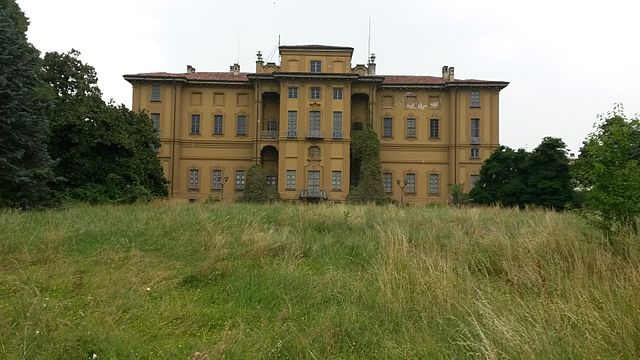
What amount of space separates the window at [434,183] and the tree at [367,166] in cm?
562

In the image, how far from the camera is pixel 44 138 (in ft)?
59.8

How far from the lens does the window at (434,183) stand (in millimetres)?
45750

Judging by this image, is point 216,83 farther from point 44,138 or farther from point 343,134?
point 44,138

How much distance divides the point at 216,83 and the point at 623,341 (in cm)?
4613

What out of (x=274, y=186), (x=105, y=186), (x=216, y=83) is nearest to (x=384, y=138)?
(x=274, y=186)

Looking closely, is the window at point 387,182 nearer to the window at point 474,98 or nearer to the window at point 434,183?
the window at point 434,183

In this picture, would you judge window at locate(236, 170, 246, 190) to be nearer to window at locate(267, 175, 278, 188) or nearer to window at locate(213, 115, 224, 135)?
window at locate(267, 175, 278, 188)

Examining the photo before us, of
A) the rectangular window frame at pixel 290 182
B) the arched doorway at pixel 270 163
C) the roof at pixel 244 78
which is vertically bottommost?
the rectangular window frame at pixel 290 182

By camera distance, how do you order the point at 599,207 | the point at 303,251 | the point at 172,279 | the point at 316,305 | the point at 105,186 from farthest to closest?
the point at 105,186, the point at 303,251, the point at 599,207, the point at 172,279, the point at 316,305

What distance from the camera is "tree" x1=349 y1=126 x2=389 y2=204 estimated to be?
137 ft

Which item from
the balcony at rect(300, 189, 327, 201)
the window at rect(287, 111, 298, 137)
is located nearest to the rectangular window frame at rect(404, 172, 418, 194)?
the balcony at rect(300, 189, 327, 201)

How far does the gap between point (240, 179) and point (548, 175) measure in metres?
25.7

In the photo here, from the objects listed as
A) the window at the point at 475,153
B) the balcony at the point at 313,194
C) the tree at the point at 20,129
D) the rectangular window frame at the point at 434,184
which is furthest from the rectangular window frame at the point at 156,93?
the window at the point at 475,153

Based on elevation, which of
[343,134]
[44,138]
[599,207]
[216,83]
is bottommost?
[599,207]
